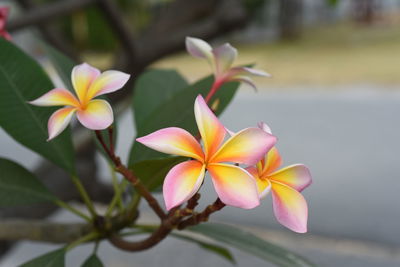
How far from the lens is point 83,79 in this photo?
10.4 inches

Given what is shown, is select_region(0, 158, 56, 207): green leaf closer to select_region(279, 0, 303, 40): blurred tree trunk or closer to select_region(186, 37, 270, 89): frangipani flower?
select_region(186, 37, 270, 89): frangipani flower

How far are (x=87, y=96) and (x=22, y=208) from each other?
550 mm

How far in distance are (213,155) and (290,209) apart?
4 cm

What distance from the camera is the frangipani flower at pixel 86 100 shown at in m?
0.24

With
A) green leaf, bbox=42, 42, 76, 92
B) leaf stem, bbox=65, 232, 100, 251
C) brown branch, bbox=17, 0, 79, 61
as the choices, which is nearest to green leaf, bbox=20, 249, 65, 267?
leaf stem, bbox=65, 232, 100, 251

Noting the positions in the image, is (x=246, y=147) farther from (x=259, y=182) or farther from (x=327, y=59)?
(x=327, y=59)

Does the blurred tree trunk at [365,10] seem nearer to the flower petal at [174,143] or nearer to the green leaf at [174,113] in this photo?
the green leaf at [174,113]

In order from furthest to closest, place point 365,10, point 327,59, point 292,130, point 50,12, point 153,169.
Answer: point 365,10, point 327,59, point 292,130, point 50,12, point 153,169

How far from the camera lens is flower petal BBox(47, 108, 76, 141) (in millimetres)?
245

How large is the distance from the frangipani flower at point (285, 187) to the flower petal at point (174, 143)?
0.10 feet

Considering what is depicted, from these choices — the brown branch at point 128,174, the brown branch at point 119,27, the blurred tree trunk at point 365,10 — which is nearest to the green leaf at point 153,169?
the brown branch at point 128,174

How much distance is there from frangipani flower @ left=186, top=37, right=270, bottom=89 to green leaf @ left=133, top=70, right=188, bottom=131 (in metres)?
0.12

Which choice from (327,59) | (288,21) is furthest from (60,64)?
(288,21)

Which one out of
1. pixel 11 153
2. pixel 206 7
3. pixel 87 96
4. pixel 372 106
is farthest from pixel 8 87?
pixel 372 106
